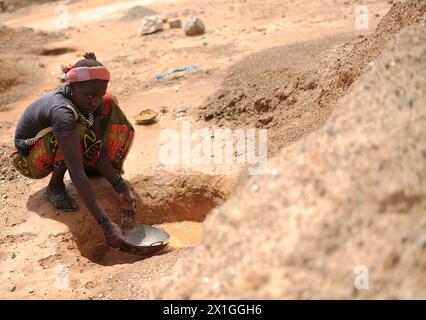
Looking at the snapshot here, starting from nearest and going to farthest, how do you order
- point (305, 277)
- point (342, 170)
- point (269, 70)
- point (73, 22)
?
point (305, 277), point (342, 170), point (269, 70), point (73, 22)

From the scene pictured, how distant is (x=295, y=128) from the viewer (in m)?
3.84

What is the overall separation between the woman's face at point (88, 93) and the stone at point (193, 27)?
5.25 metres

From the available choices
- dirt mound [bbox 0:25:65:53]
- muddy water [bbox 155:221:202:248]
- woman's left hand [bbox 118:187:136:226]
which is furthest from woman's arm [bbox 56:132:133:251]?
dirt mound [bbox 0:25:65:53]

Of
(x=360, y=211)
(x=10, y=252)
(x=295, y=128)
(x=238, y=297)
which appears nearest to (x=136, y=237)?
(x=10, y=252)

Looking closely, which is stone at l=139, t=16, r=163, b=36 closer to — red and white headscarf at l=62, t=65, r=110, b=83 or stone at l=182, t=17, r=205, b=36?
stone at l=182, t=17, r=205, b=36

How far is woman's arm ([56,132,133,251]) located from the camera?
2924 millimetres

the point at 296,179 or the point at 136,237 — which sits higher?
the point at 296,179

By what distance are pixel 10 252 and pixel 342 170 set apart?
2.22 meters

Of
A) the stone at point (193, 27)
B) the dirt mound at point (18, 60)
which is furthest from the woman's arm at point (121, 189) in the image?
the stone at point (193, 27)

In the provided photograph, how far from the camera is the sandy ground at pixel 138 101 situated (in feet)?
9.24

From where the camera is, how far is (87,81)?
2932 millimetres

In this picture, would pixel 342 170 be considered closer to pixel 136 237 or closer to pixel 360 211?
pixel 360 211

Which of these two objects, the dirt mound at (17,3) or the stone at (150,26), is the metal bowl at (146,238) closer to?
the stone at (150,26)

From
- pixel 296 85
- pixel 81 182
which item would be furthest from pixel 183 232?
pixel 296 85
